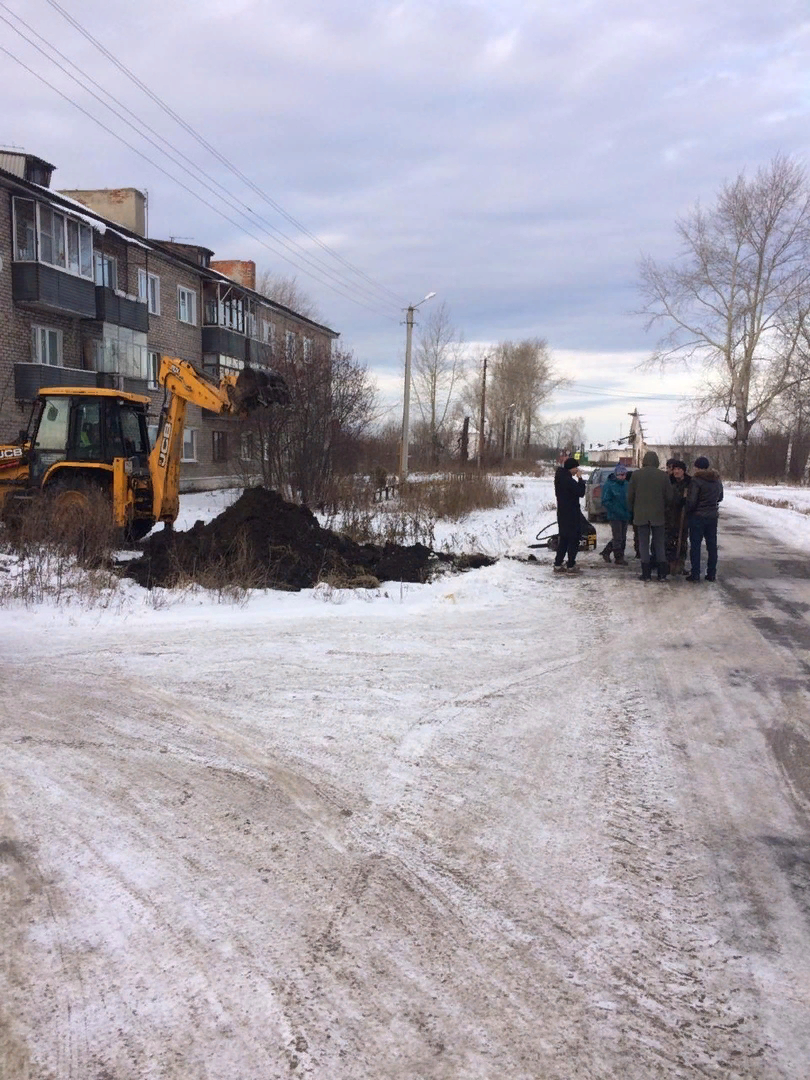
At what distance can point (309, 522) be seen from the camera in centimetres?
1193

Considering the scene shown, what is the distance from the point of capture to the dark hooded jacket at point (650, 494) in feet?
35.0

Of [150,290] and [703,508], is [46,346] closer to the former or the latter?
[150,290]

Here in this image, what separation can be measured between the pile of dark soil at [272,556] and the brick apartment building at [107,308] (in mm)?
9323

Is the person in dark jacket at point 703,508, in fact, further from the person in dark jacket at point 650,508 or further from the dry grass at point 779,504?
the dry grass at point 779,504

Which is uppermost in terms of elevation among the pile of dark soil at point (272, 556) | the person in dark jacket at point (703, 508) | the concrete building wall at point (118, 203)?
the concrete building wall at point (118, 203)

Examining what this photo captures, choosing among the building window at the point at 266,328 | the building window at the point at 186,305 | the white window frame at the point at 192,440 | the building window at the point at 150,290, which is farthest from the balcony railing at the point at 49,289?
the building window at the point at 266,328

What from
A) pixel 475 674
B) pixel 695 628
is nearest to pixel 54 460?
pixel 475 674

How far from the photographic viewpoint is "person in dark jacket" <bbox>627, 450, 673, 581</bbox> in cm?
1066

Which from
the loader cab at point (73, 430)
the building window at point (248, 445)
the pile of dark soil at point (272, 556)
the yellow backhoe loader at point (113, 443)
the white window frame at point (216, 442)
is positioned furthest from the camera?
the white window frame at point (216, 442)

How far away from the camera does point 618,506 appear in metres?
11.9

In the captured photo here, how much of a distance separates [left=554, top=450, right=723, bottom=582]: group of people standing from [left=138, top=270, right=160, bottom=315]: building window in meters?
22.2

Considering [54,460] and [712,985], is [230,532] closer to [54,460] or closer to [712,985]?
[54,460]

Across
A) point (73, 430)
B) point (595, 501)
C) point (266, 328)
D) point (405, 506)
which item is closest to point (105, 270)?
point (266, 328)

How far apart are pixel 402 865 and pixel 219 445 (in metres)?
32.8
